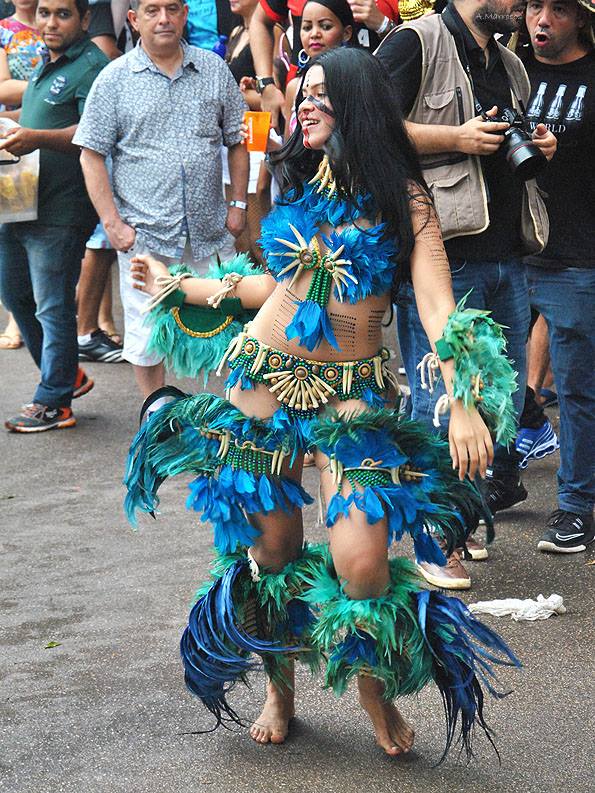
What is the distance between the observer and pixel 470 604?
4.25m

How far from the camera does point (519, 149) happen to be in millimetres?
3969

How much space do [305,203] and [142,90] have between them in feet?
9.64

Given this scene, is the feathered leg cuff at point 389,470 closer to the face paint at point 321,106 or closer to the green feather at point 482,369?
the green feather at point 482,369

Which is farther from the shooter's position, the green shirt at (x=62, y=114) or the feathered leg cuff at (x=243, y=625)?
the green shirt at (x=62, y=114)

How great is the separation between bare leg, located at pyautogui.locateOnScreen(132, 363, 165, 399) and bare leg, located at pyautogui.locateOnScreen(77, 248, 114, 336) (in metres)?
1.92

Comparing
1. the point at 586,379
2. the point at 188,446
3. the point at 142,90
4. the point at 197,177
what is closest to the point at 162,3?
the point at 142,90

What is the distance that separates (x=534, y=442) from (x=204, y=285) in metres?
2.64

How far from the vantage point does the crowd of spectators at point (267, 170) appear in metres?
4.19

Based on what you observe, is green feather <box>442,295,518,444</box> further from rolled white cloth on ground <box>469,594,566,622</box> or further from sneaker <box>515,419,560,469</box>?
sneaker <box>515,419,560,469</box>

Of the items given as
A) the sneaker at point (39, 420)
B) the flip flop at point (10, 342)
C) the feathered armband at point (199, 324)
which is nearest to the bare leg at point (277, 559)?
the feathered armband at point (199, 324)

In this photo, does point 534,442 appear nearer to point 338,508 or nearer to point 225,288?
point 225,288

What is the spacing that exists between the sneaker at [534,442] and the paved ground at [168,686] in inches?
6.4

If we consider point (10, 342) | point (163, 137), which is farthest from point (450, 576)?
point (10, 342)

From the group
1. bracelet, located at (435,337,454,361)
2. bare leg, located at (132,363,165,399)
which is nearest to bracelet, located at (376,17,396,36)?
bare leg, located at (132,363,165,399)
